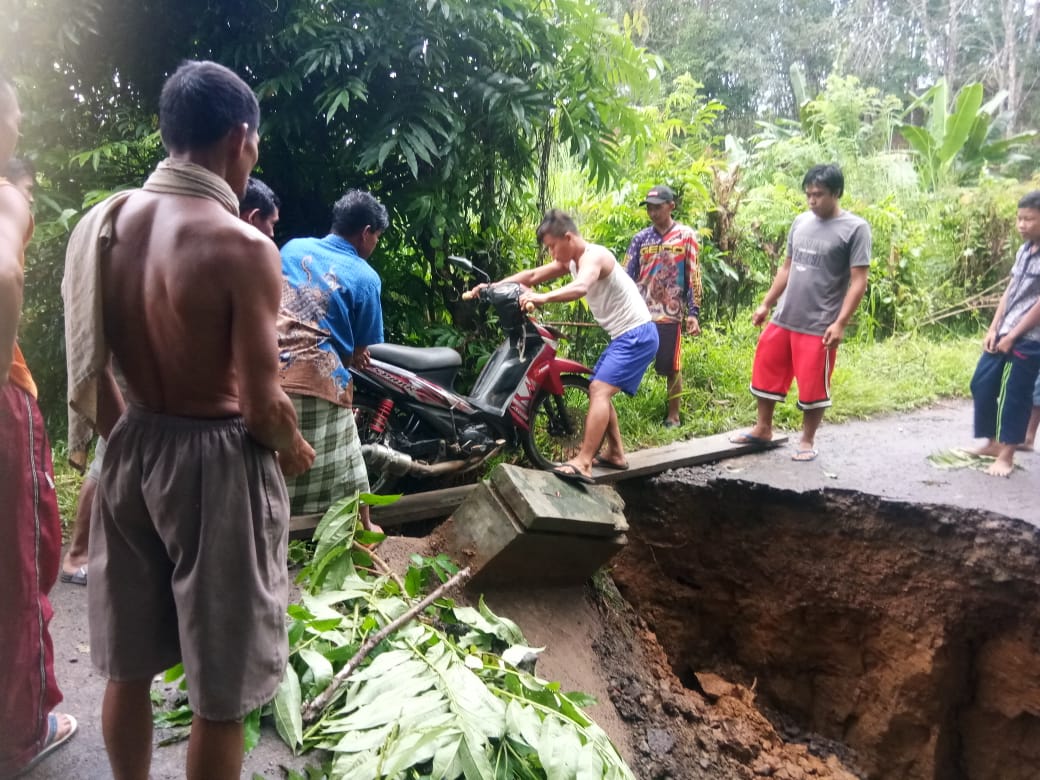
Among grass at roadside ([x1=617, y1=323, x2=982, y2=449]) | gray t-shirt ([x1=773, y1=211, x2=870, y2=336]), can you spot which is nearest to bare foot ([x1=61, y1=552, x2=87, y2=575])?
grass at roadside ([x1=617, y1=323, x2=982, y2=449])

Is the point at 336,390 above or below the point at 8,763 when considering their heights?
above

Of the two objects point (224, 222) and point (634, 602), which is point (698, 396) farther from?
point (224, 222)

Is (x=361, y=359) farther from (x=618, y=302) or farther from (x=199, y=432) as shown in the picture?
(x=199, y=432)

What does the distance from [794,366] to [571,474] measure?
166 centimetres

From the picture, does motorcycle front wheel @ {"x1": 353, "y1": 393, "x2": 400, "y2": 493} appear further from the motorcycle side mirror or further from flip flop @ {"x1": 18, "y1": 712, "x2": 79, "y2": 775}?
flip flop @ {"x1": 18, "y1": 712, "x2": 79, "y2": 775}

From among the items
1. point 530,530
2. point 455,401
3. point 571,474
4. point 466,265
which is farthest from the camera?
point 466,265

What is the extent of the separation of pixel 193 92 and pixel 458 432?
9.12 ft

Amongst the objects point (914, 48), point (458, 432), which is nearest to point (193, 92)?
point (458, 432)

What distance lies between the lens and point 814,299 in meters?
4.26

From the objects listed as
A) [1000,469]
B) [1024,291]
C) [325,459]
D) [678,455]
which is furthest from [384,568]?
[1024,291]

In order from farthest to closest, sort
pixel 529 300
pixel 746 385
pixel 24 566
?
pixel 746 385
pixel 529 300
pixel 24 566

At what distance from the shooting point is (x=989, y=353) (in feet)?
14.3

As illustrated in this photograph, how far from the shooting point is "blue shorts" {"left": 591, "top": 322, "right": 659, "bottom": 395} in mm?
4078

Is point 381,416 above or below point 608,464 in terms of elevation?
above
